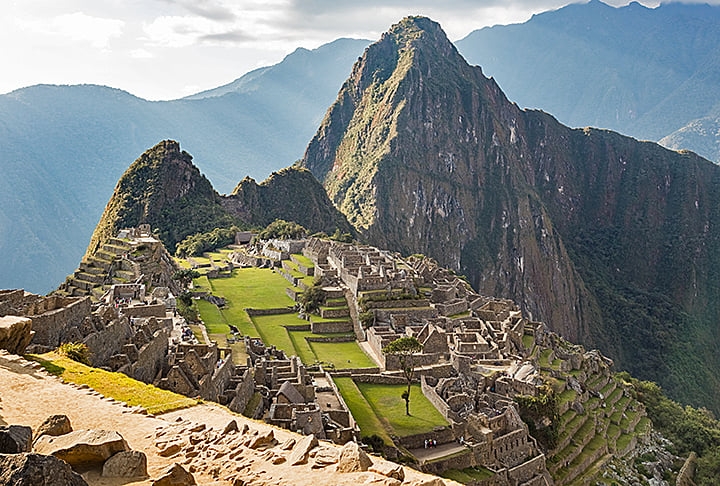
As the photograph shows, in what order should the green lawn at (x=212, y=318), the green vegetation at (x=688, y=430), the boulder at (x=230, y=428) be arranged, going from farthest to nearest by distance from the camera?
the green vegetation at (x=688, y=430), the green lawn at (x=212, y=318), the boulder at (x=230, y=428)

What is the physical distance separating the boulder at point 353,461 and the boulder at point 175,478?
2.06m

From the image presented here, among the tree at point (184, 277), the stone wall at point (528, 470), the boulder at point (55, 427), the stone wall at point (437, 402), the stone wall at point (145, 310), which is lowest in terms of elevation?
the stone wall at point (528, 470)

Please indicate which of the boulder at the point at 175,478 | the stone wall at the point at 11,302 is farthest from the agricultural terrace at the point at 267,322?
the boulder at the point at 175,478

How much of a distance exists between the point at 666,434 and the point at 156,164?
77.8 meters

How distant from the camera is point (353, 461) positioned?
9.48m

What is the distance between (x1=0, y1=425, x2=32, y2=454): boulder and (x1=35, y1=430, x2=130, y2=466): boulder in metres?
0.30

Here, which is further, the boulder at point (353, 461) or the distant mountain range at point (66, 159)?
the distant mountain range at point (66, 159)

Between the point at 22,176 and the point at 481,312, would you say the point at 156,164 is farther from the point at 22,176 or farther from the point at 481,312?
the point at 481,312

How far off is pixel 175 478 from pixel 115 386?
6535 millimetres

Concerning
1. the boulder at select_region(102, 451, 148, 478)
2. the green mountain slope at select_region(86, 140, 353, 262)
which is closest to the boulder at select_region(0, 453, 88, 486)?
the boulder at select_region(102, 451, 148, 478)

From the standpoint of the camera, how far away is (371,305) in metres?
45.8

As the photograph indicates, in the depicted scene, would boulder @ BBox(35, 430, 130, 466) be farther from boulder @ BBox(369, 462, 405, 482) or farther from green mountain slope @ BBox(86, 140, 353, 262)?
green mountain slope @ BBox(86, 140, 353, 262)

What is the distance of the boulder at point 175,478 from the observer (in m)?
8.91

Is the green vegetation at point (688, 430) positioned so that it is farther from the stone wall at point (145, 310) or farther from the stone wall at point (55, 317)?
the stone wall at point (55, 317)
